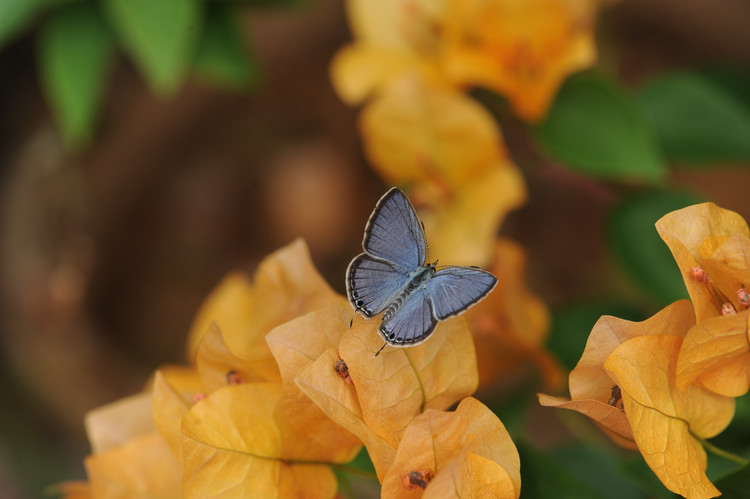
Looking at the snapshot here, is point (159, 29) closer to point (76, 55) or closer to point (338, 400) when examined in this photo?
point (76, 55)

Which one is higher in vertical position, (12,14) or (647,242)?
(12,14)

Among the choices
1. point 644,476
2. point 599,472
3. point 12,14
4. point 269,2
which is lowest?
point 599,472

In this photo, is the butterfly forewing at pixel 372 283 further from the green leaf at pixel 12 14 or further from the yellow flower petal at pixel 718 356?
the green leaf at pixel 12 14

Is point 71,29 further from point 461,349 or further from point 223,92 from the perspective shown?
point 461,349

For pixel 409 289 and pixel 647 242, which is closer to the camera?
pixel 409 289

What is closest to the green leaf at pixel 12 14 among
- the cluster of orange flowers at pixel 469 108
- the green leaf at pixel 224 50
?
the green leaf at pixel 224 50

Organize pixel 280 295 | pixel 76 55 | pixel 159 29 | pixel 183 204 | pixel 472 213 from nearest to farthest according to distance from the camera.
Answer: pixel 280 295
pixel 472 213
pixel 159 29
pixel 76 55
pixel 183 204

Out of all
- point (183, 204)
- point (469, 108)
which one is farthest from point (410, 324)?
point (183, 204)
